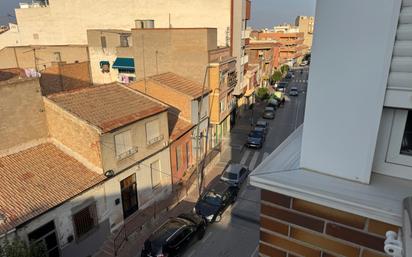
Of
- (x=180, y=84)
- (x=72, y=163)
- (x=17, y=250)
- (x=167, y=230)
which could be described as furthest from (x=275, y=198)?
(x=180, y=84)

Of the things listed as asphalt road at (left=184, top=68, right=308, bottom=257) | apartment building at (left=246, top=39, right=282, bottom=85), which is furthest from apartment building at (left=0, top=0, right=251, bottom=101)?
apartment building at (left=246, top=39, right=282, bottom=85)

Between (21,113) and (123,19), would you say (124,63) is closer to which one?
(123,19)

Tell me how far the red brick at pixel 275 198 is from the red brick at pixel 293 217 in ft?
0.21

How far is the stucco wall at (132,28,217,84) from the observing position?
994 inches

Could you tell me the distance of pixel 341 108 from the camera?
2566 millimetres

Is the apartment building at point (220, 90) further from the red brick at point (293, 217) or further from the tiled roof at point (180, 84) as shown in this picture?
the red brick at point (293, 217)

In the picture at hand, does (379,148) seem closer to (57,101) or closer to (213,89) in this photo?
(57,101)

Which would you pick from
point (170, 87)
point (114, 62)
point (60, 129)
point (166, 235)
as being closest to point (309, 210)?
point (166, 235)

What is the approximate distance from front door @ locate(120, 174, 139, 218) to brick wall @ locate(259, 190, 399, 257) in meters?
13.5

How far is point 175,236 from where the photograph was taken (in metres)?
13.7

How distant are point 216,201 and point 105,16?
1198 inches

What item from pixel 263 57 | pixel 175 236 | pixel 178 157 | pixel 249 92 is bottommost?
pixel 175 236

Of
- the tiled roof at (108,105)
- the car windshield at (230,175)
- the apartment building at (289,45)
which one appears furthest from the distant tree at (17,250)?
the apartment building at (289,45)

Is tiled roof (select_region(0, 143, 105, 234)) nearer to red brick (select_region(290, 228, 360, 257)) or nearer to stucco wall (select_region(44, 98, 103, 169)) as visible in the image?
stucco wall (select_region(44, 98, 103, 169))
